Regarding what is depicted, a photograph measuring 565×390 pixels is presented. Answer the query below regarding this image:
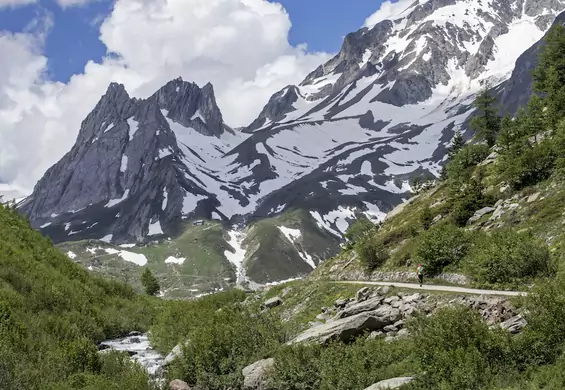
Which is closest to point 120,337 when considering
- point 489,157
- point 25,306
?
point 25,306

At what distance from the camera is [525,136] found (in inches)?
2072

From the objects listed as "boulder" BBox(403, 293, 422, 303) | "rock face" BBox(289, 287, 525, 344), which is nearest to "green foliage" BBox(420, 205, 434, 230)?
"boulder" BBox(403, 293, 422, 303)

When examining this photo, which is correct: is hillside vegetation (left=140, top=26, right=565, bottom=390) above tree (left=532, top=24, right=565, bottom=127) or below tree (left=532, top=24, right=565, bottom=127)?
below

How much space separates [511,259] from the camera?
2922 centimetres

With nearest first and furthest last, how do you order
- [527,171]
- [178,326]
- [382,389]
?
[382,389]
[178,326]
[527,171]

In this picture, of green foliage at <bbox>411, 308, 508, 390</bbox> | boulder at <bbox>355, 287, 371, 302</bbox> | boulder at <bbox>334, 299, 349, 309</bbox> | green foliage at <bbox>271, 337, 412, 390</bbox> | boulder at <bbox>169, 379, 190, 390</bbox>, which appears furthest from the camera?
boulder at <bbox>334, 299, 349, 309</bbox>

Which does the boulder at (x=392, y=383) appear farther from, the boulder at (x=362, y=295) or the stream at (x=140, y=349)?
the boulder at (x=362, y=295)

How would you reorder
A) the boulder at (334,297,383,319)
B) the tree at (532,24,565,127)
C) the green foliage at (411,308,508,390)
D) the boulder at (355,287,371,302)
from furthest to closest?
1. the tree at (532,24,565,127)
2. the boulder at (355,287,371,302)
3. the boulder at (334,297,383,319)
4. the green foliage at (411,308,508,390)

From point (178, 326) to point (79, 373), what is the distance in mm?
13631

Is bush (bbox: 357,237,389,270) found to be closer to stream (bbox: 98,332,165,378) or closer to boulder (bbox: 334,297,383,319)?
boulder (bbox: 334,297,383,319)

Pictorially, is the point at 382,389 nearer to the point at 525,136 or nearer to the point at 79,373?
the point at 79,373

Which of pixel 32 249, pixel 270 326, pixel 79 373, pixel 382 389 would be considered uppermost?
pixel 32 249

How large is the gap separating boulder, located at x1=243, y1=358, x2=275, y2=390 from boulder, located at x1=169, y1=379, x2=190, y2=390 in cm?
290

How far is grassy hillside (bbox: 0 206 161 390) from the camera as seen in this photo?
69.4 feet
